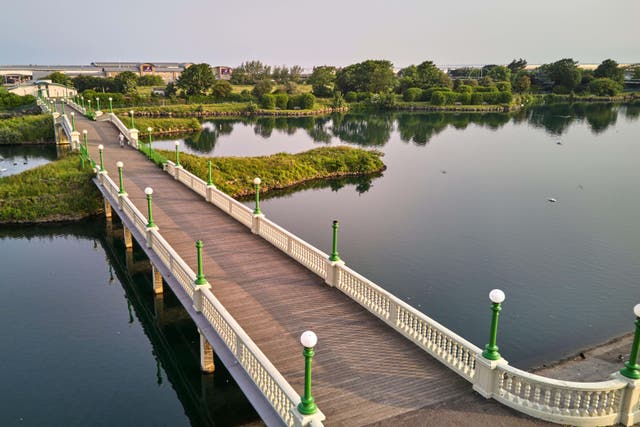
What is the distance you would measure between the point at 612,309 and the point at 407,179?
92.8 feet

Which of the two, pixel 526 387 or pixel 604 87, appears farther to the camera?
pixel 604 87

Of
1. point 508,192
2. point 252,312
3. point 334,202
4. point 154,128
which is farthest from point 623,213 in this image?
point 154,128

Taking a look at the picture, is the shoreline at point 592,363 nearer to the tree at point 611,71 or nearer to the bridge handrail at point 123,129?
the bridge handrail at point 123,129

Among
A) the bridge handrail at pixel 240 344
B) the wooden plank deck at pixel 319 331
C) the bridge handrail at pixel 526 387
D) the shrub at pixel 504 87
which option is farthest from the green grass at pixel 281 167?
the shrub at pixel 504 87

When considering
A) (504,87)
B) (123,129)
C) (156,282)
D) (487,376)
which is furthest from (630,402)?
(504,87)

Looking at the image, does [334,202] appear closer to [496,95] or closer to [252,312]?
[252,312]

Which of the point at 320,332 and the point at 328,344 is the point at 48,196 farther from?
the point at 328,344

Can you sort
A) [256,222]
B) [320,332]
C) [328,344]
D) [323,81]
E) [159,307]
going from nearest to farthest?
[328,344], [320,332], [256,222], [159,307], [323,81]

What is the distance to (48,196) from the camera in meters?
32.5

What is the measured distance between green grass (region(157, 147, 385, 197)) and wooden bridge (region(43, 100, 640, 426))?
19.1 meters

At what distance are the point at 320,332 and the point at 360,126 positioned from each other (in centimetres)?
8403

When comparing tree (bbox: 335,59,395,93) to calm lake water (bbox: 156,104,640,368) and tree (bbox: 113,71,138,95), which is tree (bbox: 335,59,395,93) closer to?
tree (bbox: 113,71,138,95)

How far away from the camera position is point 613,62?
173875mm

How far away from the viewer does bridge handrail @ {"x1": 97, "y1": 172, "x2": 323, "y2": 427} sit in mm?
10422
